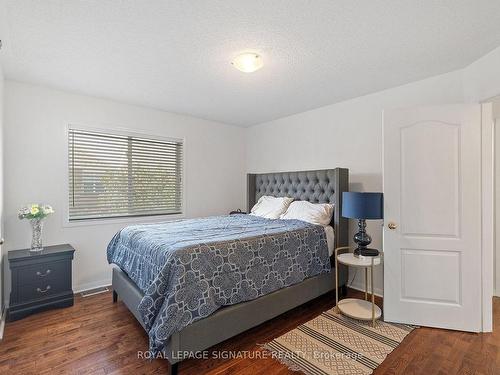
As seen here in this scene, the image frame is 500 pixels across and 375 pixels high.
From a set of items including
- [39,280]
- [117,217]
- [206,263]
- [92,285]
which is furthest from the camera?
[117,217]

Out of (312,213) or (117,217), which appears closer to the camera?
(312,213)

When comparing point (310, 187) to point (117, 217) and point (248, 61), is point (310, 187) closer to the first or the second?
point (248, 61)

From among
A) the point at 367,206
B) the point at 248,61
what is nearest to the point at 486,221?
the point at 367,206

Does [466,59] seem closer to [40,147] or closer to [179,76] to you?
[179,76]

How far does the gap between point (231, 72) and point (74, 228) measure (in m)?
2.62

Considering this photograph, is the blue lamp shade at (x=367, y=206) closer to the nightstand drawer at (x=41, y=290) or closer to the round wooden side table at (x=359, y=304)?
the round wooden side table at (x=359, y=304)

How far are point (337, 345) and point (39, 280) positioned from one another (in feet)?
9.59

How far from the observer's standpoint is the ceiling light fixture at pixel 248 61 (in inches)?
85.7

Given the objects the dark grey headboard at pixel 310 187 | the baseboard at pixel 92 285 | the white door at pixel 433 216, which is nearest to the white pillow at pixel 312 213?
the dark grey headboard at pixel 310 187

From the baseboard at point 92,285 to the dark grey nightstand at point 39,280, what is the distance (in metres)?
0.40

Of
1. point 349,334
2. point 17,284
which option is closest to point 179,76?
point 17,284

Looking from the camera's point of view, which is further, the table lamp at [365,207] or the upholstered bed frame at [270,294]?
the table lamp at [365,207]

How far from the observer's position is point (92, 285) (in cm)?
326

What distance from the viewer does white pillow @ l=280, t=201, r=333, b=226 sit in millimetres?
3092
